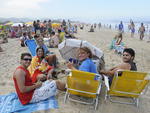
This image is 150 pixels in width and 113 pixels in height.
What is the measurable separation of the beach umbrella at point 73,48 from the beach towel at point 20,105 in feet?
5.41

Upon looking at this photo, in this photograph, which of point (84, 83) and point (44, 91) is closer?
point (84, 83)

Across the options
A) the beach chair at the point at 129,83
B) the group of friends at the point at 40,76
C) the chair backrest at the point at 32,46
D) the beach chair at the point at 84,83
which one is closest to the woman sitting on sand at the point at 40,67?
the group of friends at the point at 40,76

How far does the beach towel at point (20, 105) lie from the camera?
2.93 meters

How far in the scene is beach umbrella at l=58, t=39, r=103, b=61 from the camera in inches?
171

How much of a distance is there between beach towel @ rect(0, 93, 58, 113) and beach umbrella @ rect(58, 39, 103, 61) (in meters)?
1.65

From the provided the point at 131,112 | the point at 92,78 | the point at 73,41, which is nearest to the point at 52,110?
the point at 92,78

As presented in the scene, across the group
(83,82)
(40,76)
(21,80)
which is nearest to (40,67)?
(40,76)

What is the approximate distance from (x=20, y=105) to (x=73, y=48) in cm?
225

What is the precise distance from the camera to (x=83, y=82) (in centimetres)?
291

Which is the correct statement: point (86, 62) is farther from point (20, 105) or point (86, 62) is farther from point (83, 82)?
point (20, 105)

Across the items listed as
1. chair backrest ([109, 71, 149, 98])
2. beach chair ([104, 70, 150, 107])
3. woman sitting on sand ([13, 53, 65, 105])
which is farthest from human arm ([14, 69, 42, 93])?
chair backrest ([109, 71, 149, 98])

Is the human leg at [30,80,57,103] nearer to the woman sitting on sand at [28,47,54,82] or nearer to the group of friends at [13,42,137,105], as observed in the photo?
the group of friends at [13,42,137,105]

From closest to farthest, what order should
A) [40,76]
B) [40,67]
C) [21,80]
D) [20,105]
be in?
[21,80], [20,105], [40,76], [40,67]

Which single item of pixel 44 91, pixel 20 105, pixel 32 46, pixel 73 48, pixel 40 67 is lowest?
pixel 20 105
